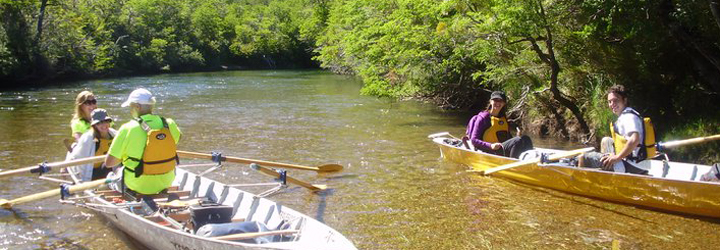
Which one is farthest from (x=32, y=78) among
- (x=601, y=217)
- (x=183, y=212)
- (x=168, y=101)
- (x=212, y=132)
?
(x=601, y=217)

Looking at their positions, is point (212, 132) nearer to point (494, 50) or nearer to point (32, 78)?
point (494, 50)

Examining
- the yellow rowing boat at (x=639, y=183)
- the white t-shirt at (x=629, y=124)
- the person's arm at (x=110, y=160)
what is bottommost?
the yellow rowing boat at (x=639, y=183)

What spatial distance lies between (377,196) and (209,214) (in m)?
3.44

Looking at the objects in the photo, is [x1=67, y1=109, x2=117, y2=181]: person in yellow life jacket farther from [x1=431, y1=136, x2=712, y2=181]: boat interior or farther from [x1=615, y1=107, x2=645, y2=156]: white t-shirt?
[x1=615, y1=107, x2=645, y2=156]: white t-shirt

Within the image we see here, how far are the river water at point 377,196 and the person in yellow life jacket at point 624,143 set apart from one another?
61 centimetres

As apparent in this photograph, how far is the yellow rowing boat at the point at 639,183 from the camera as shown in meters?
7.95

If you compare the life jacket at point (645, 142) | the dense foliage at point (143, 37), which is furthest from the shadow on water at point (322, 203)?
the dense foliage at point (143, 37)

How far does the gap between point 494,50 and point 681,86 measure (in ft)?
13.3

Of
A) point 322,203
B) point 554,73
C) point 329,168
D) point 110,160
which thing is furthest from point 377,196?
point 554,73

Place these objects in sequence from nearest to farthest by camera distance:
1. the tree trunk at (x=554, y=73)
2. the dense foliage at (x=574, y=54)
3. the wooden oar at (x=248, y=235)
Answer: the wooden oar at (x=248, y=235) → the dense foliage at (x=574, y=54) → the tree trunk at (x=554, y=73)

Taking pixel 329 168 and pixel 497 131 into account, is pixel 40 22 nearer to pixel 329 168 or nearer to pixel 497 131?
pixel 329 168

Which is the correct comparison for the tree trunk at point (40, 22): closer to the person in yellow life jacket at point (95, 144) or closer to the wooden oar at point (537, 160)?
the person in yellow life jacket at point (95, 144)

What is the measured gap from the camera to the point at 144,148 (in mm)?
6867

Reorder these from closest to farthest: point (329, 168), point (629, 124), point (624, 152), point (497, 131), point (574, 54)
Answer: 1. point (629, 124)
2. point (624, 152)
3. point (329, 168)
4. point (497, 131)
5. point (574, 54)
